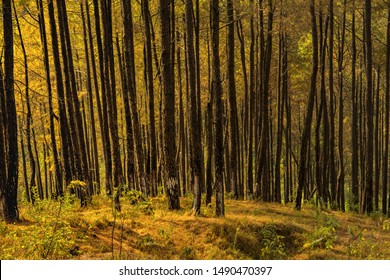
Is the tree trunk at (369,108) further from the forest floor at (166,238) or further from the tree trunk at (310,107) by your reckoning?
the forest floor at (166,238)

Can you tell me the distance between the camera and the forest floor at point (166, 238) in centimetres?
760

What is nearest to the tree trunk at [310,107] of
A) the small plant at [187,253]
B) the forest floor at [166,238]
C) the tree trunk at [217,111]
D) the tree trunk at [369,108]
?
the tree trunk at [369,108]

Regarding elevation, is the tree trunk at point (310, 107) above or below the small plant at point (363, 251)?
above

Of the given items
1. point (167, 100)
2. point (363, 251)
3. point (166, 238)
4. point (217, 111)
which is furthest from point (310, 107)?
point (166, 238)

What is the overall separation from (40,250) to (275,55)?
54.8ft

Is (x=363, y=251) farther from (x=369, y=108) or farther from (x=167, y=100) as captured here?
(x=369, y=108)

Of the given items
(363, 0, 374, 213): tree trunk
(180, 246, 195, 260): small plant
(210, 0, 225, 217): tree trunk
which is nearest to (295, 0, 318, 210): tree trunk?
(363, 0, 374, 213): tree trunk

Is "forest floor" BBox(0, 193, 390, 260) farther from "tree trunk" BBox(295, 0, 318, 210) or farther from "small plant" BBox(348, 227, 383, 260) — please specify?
"tree trunk" BBox(295, 0, 318, 210)

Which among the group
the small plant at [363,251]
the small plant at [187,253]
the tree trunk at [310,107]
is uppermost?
the tree trunk at [310,107]

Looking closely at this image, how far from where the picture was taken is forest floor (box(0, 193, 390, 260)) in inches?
299

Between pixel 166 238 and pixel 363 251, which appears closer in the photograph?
pixel 166 238

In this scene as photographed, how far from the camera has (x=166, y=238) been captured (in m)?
8.66
